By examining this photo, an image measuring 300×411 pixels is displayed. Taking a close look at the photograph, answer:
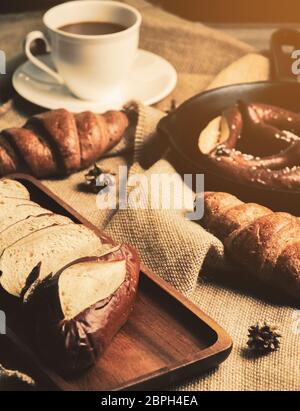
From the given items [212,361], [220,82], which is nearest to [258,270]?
[212,361]

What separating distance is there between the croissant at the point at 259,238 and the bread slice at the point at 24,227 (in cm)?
32

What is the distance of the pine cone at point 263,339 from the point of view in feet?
4.11

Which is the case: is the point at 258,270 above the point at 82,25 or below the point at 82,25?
below

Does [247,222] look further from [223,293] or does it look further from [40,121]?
[40,121]

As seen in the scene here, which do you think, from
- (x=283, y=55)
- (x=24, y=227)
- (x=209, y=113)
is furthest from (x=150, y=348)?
(x=283, y=55)

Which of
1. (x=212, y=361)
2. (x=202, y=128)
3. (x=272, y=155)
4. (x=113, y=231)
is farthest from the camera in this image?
(x=202, y=128)

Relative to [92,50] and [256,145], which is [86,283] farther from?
[92,50]

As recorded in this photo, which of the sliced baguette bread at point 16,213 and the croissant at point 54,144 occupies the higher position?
the sliced baguette bread at point 16,213

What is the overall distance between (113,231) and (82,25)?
73 centimetres

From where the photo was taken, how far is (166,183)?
5.22ft

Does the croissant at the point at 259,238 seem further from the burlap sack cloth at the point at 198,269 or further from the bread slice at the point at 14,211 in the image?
the bread slice at the point at 14,211

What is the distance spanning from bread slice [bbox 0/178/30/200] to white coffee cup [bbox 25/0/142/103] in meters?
0.53

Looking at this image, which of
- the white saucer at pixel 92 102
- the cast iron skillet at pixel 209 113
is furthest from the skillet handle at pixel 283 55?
the white saucer at pixel 92 102

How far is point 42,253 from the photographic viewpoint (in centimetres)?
120
